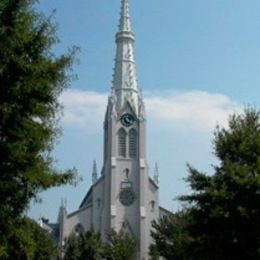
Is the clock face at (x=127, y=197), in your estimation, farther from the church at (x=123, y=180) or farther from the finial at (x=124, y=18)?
the finial at (x=124, y=18)

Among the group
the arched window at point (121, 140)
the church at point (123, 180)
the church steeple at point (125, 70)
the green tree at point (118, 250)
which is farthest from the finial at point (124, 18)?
the green tree at point (118, 250)

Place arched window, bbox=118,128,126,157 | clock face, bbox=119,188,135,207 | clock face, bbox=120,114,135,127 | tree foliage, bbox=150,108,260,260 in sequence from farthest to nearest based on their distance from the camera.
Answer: clock face, bbox=120,114,135,127, arched window, bbox=118,128,126,157, clock face, bbox=119,188,135,207, tree foliage, bbox=150,108,260,260

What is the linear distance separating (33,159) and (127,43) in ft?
267

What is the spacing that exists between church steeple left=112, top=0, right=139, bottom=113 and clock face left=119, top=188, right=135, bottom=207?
39.3ft

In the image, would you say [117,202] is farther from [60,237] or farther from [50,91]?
[50,91]

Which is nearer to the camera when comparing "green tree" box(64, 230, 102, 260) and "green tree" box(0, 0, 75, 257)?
"green tree" box(0, 0, 75, 257)

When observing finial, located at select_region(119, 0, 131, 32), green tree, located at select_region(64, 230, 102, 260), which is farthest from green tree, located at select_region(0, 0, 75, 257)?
finial, located at select_region(119, 0, 131, 32)

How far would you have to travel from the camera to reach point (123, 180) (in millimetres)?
86875

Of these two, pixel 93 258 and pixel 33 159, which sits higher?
pixel 93 258

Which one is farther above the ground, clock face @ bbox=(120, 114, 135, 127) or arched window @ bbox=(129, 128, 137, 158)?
clock face @ bbox=(120, 114, 135, 127)

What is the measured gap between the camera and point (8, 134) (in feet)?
44.7

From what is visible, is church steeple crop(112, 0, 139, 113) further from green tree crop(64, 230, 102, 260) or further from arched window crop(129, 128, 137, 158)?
green tree crop(64, 230, 102, 260)

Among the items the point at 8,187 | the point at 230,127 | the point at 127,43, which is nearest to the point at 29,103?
the point at 8,187

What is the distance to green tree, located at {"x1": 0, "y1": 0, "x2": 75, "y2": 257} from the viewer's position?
44.1 ft
